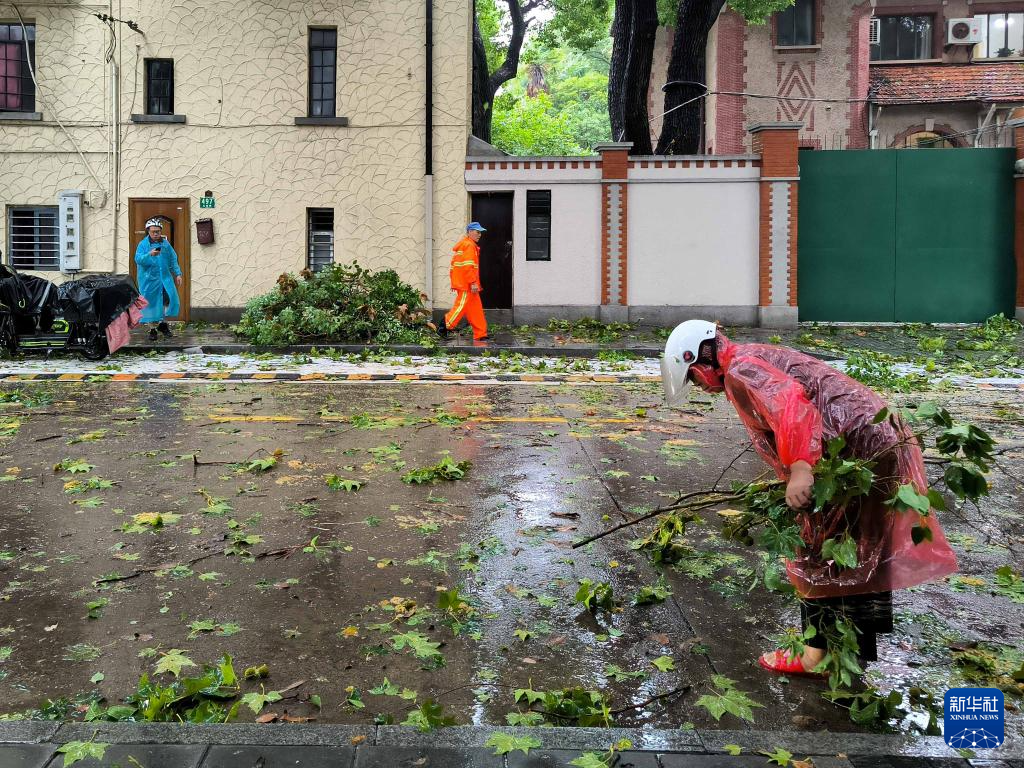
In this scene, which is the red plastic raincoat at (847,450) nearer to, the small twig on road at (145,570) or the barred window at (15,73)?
the small twig on road at (145,570)

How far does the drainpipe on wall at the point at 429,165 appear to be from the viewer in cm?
2112

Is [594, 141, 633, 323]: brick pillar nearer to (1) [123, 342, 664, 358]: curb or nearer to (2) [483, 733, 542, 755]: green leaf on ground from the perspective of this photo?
(1) [123, 342, 664, 358]: curb

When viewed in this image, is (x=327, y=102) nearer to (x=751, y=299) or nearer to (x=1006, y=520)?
(x=751, y=299)

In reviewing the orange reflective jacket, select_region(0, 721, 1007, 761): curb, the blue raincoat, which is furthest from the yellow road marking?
the blue raincoat

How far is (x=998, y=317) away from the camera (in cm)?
2025

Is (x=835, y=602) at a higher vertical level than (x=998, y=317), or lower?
lower

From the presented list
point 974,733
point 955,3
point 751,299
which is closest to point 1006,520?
point 974,733

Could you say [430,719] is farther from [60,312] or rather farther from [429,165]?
[429,165]

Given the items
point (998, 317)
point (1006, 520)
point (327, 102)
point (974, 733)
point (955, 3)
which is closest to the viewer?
point (974, 733)

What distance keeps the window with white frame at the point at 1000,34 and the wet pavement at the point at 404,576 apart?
1093 inches

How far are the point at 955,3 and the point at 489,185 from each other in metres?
19.2

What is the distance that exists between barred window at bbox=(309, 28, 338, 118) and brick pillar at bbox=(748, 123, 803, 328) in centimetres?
904

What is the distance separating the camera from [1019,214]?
2109 cm

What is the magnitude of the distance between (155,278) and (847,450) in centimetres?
1588
